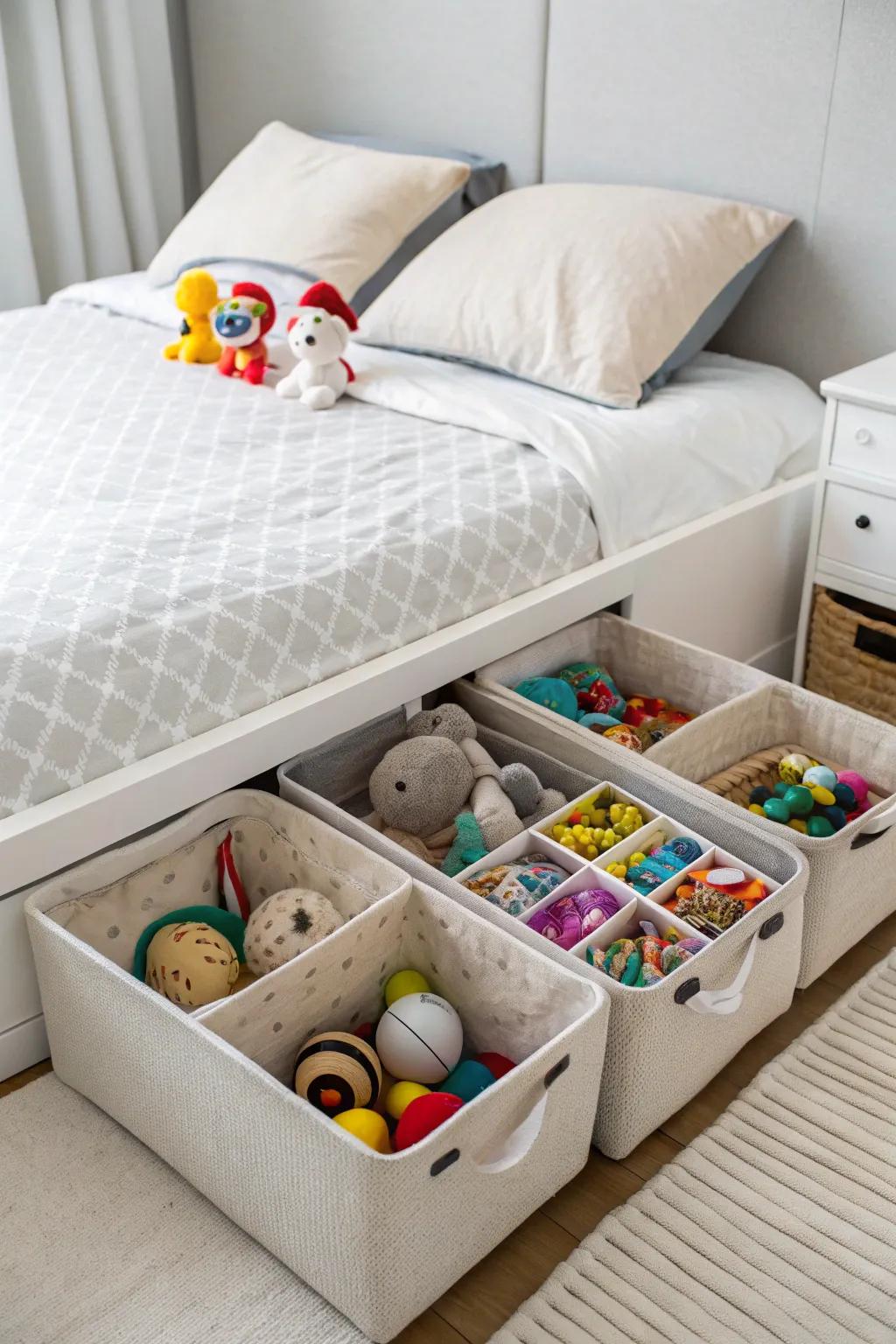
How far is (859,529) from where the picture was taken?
213cm

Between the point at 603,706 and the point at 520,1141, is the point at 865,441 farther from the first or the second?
the point at 520,1141

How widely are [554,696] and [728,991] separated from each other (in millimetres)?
593

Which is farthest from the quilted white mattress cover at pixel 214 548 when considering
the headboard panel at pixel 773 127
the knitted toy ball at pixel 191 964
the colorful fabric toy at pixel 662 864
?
the headboard panel at pixel 773 127

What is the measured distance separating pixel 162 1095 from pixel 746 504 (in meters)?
1.39

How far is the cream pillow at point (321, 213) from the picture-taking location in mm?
2582

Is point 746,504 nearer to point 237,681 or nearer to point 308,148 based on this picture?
point 237,681

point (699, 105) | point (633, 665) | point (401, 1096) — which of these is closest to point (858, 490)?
point (633, 665)

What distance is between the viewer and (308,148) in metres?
2.79

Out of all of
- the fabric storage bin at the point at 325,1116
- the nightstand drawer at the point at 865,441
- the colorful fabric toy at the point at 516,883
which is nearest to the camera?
the fabric storage bin at the point at 325,1116

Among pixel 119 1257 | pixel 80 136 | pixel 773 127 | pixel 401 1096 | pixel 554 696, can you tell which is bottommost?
pixel 119 1257

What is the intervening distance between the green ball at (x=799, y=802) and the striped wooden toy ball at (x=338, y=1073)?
2.18ft

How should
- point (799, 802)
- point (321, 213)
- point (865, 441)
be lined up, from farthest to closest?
point (321, 213)
point (865, 441)
point (799, 802)

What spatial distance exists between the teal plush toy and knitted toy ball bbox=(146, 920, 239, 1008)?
614 millimetres

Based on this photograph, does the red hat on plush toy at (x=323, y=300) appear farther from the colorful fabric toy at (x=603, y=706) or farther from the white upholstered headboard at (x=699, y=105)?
the colorful fabric toy at (x=603, y=706)
